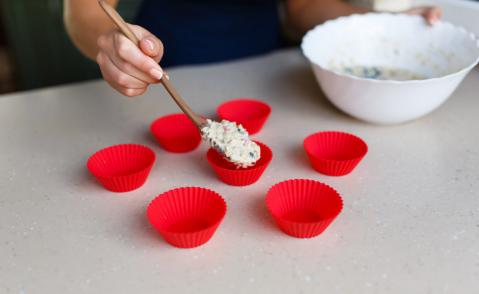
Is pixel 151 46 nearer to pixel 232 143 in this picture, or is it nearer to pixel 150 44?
pixel 150 44

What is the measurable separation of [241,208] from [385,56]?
53cm

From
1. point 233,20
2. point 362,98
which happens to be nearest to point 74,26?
point 233,20

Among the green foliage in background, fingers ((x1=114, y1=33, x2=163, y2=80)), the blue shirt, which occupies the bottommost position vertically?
the green foliage in background

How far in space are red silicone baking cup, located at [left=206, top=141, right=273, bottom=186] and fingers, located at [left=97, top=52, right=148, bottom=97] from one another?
0.15m

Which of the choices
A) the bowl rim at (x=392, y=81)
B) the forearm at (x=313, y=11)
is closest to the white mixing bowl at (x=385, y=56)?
the bowl rim at (x=392, y=81)

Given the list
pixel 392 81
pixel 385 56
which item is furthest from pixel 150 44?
pixel 385 56

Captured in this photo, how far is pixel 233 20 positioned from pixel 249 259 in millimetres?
800

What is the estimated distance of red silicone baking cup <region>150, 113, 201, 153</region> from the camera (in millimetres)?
841

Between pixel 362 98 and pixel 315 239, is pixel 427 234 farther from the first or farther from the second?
pixel 362 98

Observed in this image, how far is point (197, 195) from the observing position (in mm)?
705

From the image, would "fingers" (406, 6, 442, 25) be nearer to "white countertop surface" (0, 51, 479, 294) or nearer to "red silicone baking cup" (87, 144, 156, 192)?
"white countertop surface" (0, 51, 479, 294)

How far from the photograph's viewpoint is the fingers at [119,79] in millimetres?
A: 753

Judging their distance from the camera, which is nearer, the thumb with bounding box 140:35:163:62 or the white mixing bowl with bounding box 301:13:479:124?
the thumb with bounding box 140:35:163:62

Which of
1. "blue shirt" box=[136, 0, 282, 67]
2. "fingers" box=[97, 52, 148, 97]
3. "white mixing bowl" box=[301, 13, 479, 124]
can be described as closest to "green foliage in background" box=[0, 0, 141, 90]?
"blue shirt" box=[136, 0, 282, 67]
